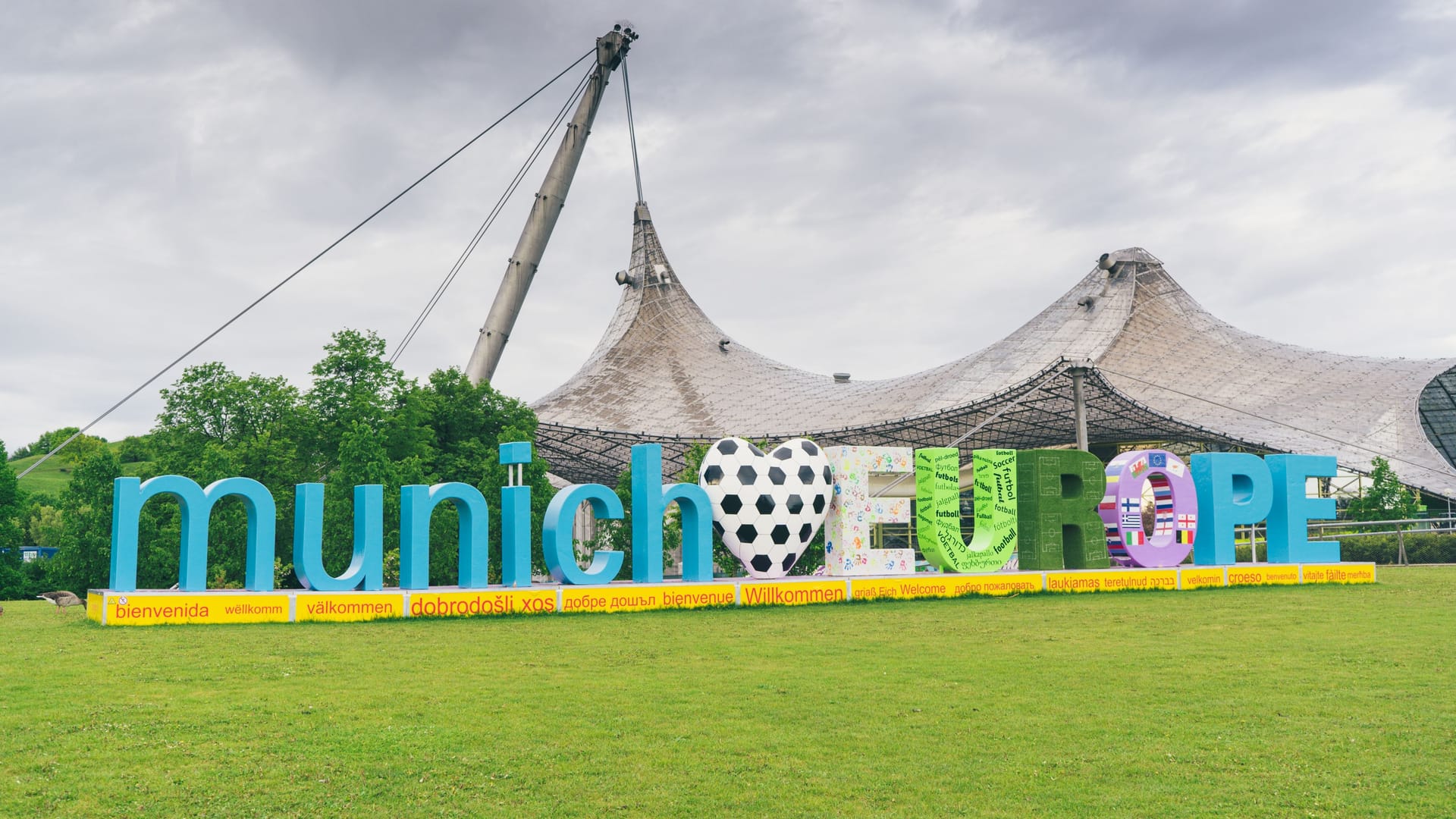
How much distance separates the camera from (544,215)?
3822cm

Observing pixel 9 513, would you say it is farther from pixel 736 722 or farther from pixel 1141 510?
pixel 736 722

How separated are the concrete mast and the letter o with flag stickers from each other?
2058 cm

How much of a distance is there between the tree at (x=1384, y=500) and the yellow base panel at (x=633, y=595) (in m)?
25.2

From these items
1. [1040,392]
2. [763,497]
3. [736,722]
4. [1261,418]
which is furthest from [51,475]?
[736,722]

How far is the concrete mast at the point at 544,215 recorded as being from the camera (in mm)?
38219

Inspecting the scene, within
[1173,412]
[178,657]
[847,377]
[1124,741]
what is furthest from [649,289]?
[1124,741]

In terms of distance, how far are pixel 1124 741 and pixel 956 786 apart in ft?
6.13

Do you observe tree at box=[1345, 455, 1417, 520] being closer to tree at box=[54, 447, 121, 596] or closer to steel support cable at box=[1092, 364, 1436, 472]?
steel support cable at box=[1092, 364, 1436, 472]

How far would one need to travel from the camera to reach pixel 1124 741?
8664 millimetres

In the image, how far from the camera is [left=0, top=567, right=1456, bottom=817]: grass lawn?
7309 mm

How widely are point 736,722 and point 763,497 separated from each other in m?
12.8

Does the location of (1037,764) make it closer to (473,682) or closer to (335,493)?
(473,682)

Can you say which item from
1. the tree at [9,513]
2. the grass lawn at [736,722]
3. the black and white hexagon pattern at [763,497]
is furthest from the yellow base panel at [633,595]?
the tree at [9,513]

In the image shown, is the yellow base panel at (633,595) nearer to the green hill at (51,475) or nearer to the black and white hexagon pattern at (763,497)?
the black and white hexagon pattern at (763,497)
